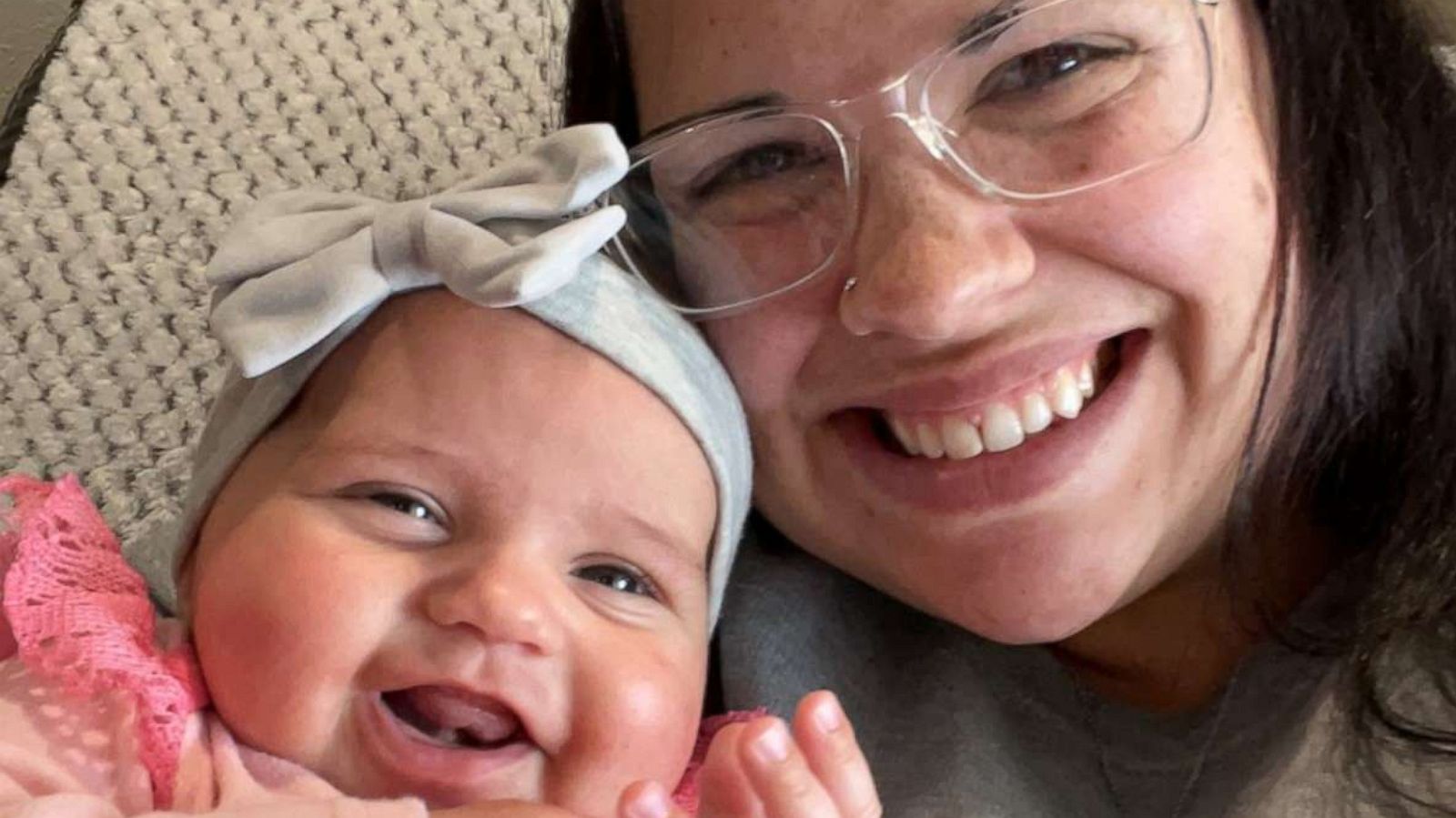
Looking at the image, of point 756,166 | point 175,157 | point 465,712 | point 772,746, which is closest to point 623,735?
point 465,712

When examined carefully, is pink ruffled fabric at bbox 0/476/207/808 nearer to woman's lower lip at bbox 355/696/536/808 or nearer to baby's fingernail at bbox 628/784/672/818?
woman's lower lip at bbox 355/696/536/808

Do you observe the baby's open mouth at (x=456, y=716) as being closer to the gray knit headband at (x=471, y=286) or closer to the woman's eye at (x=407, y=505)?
the woman's eye at (x=407, y=505)

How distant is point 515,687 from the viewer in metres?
0.95

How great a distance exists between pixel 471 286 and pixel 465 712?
10.8 inches

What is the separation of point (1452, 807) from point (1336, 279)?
1.12ft

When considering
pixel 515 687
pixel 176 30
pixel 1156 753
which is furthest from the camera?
pixel 176 30

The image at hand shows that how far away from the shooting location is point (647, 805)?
77cm

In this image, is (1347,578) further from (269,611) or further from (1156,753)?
(269,611)

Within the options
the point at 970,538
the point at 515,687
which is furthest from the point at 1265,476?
the point at 515,687

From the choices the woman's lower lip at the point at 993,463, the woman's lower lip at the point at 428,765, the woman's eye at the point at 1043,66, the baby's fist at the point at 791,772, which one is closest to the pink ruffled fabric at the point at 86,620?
the woman's lower lip at the point at 428,765

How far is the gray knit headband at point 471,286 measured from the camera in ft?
3.42

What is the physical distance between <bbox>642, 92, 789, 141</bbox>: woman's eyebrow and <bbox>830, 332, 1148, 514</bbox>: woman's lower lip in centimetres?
23

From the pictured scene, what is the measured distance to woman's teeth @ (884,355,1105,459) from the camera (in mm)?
1061

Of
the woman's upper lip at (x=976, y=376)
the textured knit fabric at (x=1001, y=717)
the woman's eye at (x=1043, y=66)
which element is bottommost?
the textured knit fabric at (x=1001, y=717)
